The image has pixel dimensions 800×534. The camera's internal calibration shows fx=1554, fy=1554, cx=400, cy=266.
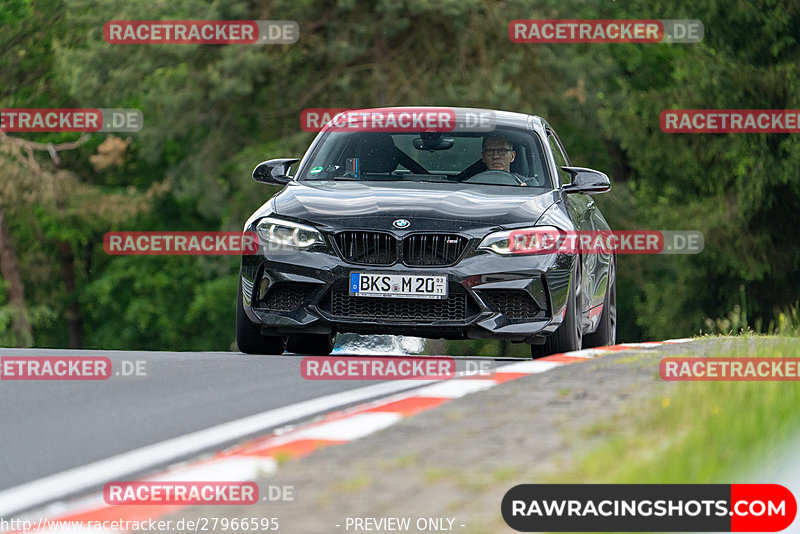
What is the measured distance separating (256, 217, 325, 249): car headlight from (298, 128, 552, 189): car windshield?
108 centimetres

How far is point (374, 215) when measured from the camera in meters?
10.0

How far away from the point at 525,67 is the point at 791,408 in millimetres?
32436

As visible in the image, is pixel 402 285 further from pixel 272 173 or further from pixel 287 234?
pixel 272 173

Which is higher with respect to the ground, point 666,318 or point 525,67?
point 525,67

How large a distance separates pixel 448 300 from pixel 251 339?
1616 millimetres

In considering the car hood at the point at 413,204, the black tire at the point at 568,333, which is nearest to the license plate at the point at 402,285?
the car hood at the point at 413,204

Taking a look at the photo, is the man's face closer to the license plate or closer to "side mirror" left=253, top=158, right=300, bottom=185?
"side mirror" left=253, top=158, right=300, bottom=185

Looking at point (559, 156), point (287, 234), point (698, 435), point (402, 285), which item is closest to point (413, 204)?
point (402, 285)

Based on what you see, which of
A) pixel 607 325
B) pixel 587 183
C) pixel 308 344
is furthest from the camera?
pixel 607 325

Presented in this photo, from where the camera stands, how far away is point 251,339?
35.4ft

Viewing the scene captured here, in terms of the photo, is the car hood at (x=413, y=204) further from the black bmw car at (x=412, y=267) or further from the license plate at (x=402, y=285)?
the license plate at (x=402, y=285)

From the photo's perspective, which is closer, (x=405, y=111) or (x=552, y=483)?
(x=552, y=483)

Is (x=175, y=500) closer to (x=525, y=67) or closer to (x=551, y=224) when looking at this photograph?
(x=551, y=224)

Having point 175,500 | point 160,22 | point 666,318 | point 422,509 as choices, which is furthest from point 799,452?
point 160,22
